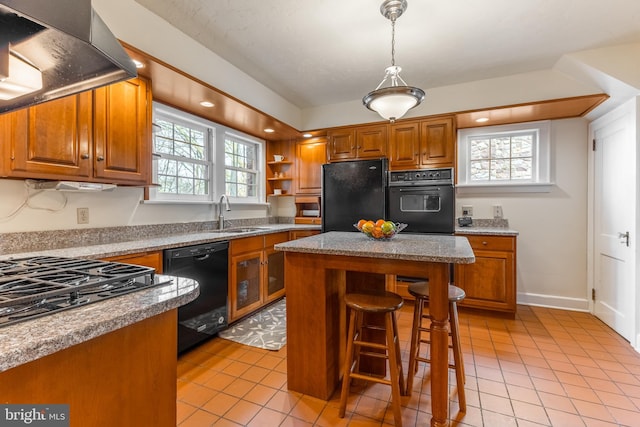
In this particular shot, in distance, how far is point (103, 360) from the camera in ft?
2.34

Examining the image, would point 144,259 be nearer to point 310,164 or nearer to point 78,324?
point 78,324

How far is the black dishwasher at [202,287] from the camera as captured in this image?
2.19m

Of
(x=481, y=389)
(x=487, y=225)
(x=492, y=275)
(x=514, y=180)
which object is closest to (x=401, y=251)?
(x=481, y=389)

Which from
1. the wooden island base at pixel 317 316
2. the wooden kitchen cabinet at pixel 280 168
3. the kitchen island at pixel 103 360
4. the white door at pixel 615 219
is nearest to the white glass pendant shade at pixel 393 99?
the wooden island base at pixel 317 316

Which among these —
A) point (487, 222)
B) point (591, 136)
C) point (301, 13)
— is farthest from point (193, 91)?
point (591, 136)

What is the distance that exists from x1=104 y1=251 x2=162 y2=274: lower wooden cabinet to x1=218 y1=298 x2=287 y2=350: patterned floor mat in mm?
976

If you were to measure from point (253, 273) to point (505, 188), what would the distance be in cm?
313

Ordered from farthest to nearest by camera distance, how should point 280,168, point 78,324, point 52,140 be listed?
point 280,168, point 52,140, point 78,324

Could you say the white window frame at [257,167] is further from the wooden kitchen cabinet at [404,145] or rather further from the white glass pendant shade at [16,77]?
the white glass pendant shade at [16,77]

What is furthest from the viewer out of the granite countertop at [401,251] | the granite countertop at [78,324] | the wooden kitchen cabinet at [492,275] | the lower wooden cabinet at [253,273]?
the wooden kitchen cabinet at [492,275]

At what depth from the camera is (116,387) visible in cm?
74

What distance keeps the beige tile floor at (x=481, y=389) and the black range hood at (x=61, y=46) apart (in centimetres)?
168

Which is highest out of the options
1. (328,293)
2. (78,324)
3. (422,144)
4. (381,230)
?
(422,144)

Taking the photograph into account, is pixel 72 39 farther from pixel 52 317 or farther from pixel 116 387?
pixel 116 387
